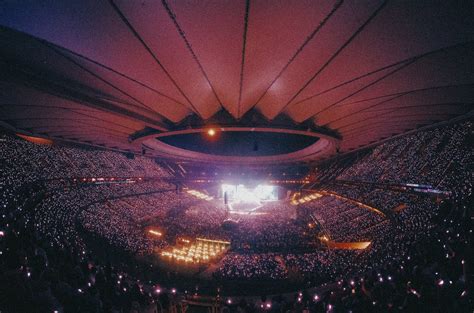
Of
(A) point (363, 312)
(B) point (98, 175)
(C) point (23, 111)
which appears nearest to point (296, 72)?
(A) point (363, 312)

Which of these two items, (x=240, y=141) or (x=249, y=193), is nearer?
(x=240, y=141)

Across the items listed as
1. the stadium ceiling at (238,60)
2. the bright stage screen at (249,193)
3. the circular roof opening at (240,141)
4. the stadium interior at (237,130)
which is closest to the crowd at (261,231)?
the stadium interior at (237,130)

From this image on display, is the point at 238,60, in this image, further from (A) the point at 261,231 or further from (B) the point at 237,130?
(A) the point at 261,231

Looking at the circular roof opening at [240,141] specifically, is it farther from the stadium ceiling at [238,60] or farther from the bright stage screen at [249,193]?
the bright stage screen at [249,193]

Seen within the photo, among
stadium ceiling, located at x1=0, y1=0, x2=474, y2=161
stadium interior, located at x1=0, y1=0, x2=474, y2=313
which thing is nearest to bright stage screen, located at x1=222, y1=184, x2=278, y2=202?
stadium interior, located at x1=0, y1=0, x2=474, y2=313

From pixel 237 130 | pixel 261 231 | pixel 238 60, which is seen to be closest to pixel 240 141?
pixel 237 130

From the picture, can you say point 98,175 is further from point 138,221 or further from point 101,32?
point 101,32

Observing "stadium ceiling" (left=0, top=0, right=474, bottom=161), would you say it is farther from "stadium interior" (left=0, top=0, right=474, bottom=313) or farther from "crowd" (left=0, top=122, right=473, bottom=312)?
"crowd" (left=0, top=122, right=473, bottom=312)
